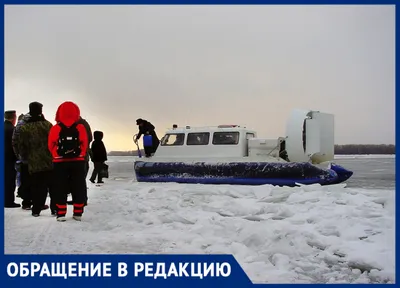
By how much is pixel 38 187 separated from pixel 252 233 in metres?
3.17

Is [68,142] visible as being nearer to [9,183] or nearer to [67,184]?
[67,184]

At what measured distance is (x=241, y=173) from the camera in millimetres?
10688

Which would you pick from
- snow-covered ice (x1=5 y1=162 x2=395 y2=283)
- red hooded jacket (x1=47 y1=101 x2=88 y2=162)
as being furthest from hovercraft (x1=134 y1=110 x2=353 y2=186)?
red hooded jacket (x1=47 y1=101 x2=88 y2=162)

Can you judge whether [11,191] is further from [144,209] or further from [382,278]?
[382,278]

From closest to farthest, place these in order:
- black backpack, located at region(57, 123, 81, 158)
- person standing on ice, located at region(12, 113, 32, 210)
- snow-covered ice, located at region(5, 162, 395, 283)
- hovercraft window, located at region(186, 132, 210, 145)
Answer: snow-covered ice, located at region(5, 162, 395, 283)
black backpack, located at region(57, 123, 81, 158)
person standing on ice, located at region(12, 113, 32, 210)
hovercraft window, located at region(186, 132, 210, 145)

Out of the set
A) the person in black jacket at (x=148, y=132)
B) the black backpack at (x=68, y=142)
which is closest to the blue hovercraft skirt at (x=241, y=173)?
the person in black jacket at (x=148, y=132)

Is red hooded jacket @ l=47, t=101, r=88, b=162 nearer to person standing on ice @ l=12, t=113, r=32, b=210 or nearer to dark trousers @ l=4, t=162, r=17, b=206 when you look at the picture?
person standing on ice @ l=12, t=113, r=32, b=210

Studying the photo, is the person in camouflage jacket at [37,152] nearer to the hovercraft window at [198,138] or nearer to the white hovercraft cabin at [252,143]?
the white hovercraft cabin at [252,143]

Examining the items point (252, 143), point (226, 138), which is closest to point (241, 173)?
point (252, 143)

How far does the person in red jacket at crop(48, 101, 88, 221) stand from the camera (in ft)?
17.1

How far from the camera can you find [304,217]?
5.56 meters

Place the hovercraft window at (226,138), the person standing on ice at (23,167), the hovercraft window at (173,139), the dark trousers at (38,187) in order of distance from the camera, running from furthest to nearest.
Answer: the hovercraft window at (173,139), the hovercraft window at (226,138), the person standing on ice at (23,167), the dark trousers at (38,187)

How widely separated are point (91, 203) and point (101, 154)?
3956mm

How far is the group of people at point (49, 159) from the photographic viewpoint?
17.2ft
